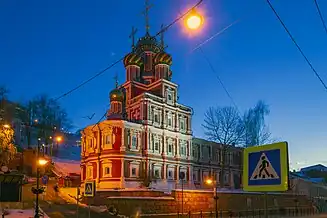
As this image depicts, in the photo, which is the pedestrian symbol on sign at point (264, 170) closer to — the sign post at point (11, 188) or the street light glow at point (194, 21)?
the street light glow at point (194, 21)

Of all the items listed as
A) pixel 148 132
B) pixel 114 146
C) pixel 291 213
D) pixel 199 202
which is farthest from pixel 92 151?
pixel 291 213

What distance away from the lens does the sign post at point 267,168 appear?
4342 mm

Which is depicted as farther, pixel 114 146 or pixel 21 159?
pixel 114 146

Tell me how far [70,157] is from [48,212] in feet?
164

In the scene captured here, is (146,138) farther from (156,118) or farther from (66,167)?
(66,167)

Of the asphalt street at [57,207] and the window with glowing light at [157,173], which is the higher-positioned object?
the window with glowing light at [157,173]

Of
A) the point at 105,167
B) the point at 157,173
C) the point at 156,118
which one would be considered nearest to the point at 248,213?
the point at 157,173

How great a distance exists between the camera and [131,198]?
3466cm

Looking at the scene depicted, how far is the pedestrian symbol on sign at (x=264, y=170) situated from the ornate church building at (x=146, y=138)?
137 feet

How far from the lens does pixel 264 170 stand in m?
4.52

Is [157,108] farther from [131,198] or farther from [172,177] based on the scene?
[131,198]

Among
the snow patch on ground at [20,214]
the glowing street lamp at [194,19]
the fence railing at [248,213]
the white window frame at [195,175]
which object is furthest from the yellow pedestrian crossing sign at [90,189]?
the white window frame at [195,175]

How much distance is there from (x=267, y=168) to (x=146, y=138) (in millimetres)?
47339

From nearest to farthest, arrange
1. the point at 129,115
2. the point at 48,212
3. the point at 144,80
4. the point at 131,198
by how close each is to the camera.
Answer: the point at 48,212 → the point at 131,198 → the point at 129,115 → the point at 144,80
